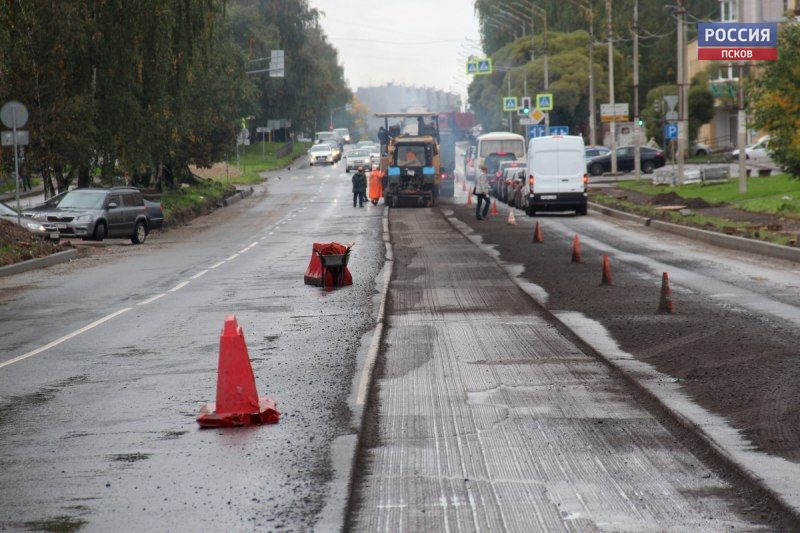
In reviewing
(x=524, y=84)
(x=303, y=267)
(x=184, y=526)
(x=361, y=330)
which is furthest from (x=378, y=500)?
(x=524, y=84)

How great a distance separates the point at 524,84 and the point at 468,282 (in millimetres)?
78249

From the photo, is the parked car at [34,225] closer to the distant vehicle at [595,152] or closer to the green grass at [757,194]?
the green grass at [757,194]

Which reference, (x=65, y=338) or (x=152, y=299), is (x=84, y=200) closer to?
(x=152, y=299)

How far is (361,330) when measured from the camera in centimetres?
1512

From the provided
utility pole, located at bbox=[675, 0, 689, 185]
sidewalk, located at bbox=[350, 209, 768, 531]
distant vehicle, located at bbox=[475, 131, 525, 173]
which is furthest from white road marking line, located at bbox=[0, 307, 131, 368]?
distant vehicle, located at bbox=[475, 131, 525, 173]

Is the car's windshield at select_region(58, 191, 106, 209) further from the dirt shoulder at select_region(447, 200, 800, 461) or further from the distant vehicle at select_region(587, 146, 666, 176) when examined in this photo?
the distant vehicle at select_region(587, 146, 666, 176)

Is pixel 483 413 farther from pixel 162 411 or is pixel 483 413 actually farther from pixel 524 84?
pixel 524 84

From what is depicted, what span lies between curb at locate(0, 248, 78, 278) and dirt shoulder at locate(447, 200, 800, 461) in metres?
10.9

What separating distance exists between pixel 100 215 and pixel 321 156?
66.1 meters

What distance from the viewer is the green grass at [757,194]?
35.4 meters

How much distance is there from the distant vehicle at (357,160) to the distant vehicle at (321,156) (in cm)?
1113

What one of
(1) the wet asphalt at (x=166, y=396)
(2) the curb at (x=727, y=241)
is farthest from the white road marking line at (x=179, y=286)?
(2) the curb at (x=727, y=241)

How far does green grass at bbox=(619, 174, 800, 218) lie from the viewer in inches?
1394

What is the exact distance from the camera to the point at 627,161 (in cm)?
7244
